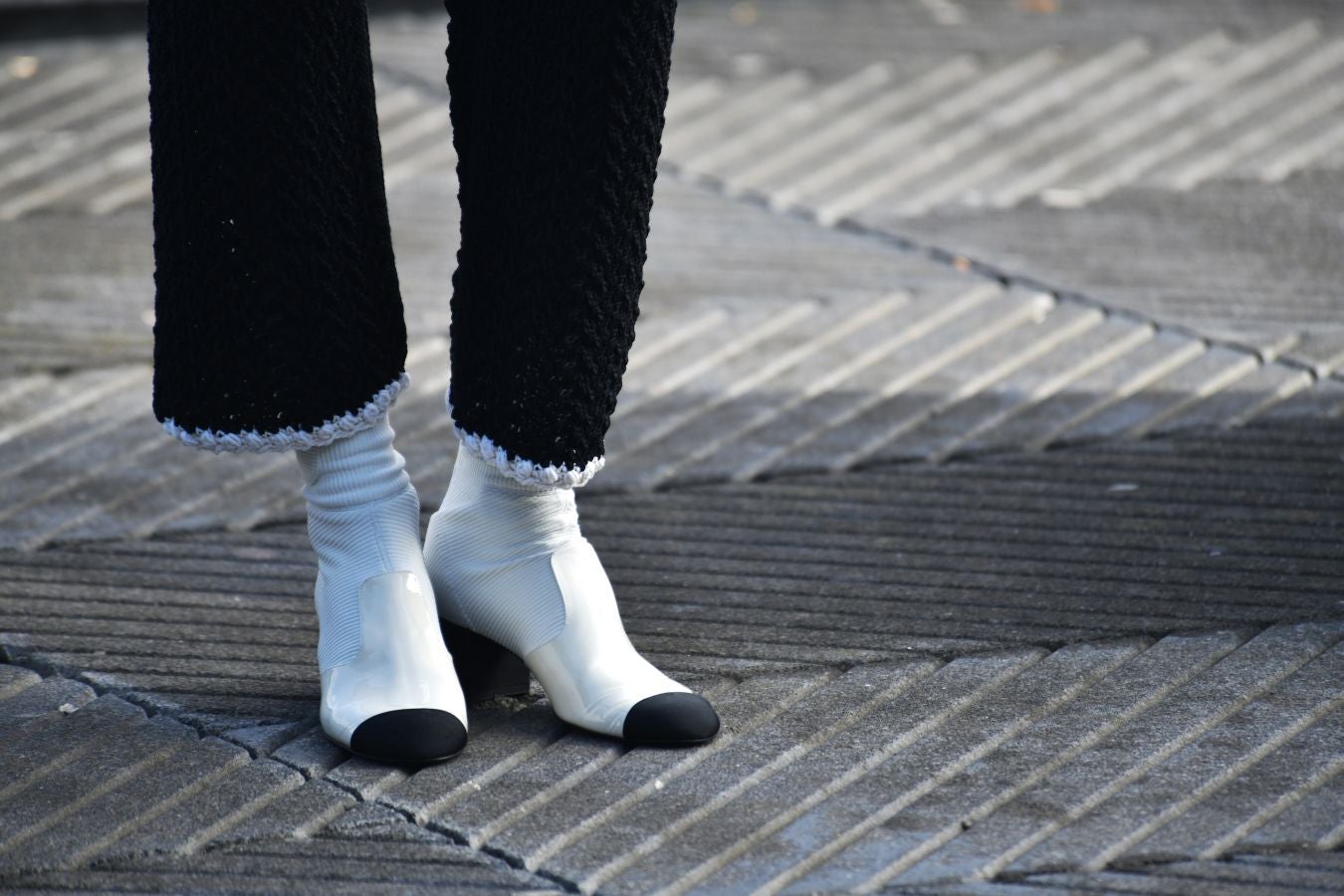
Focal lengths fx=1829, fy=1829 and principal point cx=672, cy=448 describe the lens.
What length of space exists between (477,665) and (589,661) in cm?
16

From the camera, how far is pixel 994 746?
180 cm

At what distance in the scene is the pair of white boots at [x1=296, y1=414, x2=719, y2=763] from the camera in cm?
181

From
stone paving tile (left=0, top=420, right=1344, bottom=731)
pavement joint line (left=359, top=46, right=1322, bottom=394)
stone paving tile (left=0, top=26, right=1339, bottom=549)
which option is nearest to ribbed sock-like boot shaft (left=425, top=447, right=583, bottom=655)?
stone paving tile (left=0, top=420, right=1344, bottom=731)

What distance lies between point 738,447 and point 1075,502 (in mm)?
529

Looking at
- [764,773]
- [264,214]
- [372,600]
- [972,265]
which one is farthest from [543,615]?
[972,265]

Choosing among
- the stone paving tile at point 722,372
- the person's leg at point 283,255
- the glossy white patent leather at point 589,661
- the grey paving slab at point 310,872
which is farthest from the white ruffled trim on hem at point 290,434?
the stone paving tile at point 722,372

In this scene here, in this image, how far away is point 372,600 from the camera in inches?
72.9

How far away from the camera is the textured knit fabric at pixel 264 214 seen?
1.68 metres

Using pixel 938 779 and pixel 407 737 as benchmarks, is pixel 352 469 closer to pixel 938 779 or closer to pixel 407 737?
pixel 407 737

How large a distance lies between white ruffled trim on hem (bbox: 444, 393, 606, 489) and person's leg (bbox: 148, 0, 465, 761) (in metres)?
0.13

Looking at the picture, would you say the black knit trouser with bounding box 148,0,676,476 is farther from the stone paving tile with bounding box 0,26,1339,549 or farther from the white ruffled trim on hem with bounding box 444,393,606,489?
the stone paving tile with bounding box 0,26,1339,549

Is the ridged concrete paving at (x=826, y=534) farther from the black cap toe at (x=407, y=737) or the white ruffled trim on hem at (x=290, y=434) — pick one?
the white ruffled trim on hem at (x=290, y=434)

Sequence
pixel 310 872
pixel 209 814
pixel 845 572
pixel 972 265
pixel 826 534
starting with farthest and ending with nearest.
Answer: pixel 972 265 < pixel 826 534 < pixel 845 572 < pixel 209 814 < pixel 310 872

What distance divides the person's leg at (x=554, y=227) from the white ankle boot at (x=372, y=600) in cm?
14
